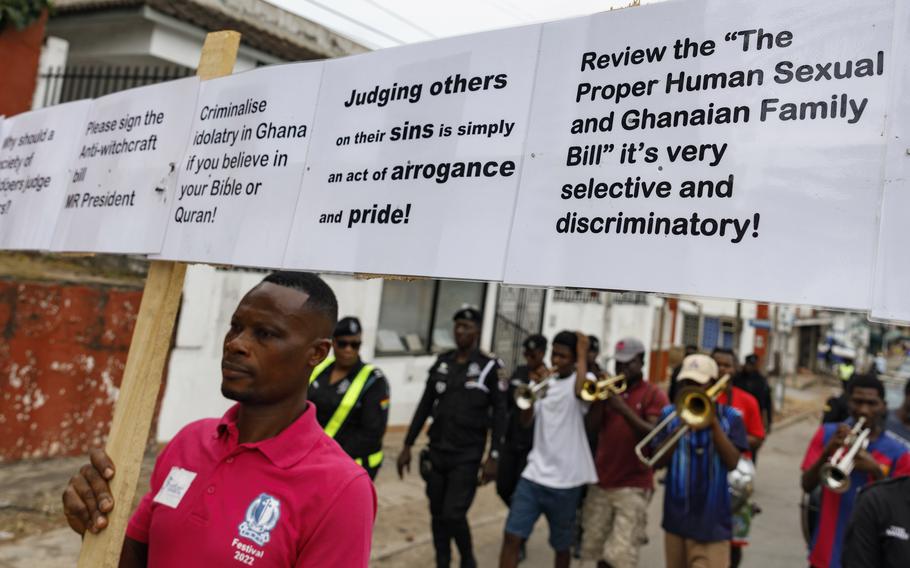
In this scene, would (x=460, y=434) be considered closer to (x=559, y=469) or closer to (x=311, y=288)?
(x=559, y=469)

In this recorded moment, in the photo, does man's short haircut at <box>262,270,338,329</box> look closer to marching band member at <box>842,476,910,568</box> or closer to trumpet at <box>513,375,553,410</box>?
marching band member at <box>842,476,910,568</box>

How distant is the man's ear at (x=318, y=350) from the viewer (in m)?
1.83

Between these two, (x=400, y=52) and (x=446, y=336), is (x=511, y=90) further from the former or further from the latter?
(x=446, y=336)

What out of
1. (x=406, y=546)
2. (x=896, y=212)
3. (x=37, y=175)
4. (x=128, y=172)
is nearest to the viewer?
(x=896, y=212)

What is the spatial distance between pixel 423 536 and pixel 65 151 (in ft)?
14.8

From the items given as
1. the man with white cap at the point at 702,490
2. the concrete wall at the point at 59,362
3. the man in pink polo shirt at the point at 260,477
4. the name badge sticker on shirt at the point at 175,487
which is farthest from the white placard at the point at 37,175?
the concrete wall at the point at 59,362

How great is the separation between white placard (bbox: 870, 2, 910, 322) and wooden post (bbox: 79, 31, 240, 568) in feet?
6.30

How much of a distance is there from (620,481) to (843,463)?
1.50 meters

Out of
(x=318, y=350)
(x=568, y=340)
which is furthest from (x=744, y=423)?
(x=318, y=350)

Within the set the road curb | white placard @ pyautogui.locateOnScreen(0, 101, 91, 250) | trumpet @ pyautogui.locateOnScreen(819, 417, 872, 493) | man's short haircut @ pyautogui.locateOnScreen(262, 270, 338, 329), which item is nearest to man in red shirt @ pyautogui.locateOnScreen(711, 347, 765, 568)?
trumpet @ pyautogui.locateOnScreen(819, 417, 872, 493)

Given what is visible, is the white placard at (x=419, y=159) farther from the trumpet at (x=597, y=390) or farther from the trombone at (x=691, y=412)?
the trumpet at (x=597, y=390)

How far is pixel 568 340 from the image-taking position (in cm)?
509

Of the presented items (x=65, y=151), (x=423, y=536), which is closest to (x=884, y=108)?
(x=65, y=151)

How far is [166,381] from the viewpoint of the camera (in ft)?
24.8
